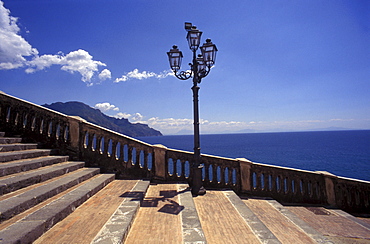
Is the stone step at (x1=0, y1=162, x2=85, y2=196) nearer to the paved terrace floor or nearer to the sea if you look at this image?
the paved terrace floor

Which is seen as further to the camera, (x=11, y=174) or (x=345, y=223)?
(x=345, y=223)

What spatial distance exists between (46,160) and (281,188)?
7.95 m

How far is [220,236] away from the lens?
3717 mm

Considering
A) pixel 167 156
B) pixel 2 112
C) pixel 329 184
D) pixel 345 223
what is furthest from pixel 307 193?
pixel 2 112

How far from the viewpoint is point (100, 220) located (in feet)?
11.7

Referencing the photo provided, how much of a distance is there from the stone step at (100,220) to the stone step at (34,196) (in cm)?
66

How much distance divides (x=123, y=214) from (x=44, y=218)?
1270mm

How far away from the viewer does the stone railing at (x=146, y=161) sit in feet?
23.4

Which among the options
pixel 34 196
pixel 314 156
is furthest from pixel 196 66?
pixel 314 156

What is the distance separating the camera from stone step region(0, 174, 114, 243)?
8.70 feet

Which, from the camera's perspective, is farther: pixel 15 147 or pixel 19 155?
pixel 15 147

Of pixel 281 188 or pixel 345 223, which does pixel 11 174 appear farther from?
pixel 345 223

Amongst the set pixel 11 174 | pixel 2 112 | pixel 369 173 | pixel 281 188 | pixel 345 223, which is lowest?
pixel 369 173

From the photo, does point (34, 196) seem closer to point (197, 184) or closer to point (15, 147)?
point (15, 147)
